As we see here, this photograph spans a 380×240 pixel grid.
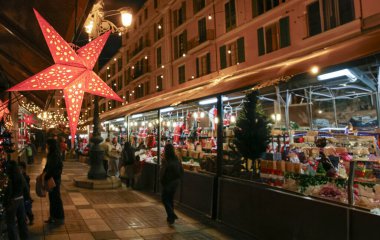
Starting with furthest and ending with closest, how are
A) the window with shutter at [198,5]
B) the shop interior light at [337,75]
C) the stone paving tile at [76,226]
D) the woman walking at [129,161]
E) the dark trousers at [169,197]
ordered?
the window with shutter at [198,5] → the woman walking at [129,161] → the dark trousers at [169,197] → the stone paving tile at [76,226] → the shop interior light at [337,75]

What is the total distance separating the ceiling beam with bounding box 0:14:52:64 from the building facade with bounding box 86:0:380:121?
4016 millimetres

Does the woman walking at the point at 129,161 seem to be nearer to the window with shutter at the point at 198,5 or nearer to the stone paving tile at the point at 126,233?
the stone paving tile at the point at 126,233

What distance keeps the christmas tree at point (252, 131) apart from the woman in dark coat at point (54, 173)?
4.01m

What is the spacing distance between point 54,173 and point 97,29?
18.4 feet

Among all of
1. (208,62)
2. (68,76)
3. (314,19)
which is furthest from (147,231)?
(208,62)

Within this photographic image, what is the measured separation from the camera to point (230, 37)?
2470 cm

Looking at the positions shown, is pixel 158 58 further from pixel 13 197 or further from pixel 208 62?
pixel 13 197

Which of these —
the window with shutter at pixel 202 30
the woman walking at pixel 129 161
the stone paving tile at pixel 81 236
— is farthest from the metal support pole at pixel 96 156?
the window with shutter at pixel 202 30

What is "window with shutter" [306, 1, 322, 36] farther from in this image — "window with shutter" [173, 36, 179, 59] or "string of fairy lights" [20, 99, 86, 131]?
"window with shutter" [173, 36, 179, 59]

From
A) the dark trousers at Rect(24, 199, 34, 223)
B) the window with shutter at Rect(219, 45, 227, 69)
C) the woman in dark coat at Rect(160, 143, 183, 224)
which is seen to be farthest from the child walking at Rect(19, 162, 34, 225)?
the window with shutter at Rect(219, 45, 227, 69)

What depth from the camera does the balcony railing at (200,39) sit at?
26.8 metres

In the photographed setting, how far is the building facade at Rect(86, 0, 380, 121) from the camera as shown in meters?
15.8

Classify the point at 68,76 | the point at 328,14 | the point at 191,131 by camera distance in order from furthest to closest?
1. the point at 328,14
2. the point at 191,131
3. the point at 68,76

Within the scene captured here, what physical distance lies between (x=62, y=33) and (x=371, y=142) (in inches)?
312
